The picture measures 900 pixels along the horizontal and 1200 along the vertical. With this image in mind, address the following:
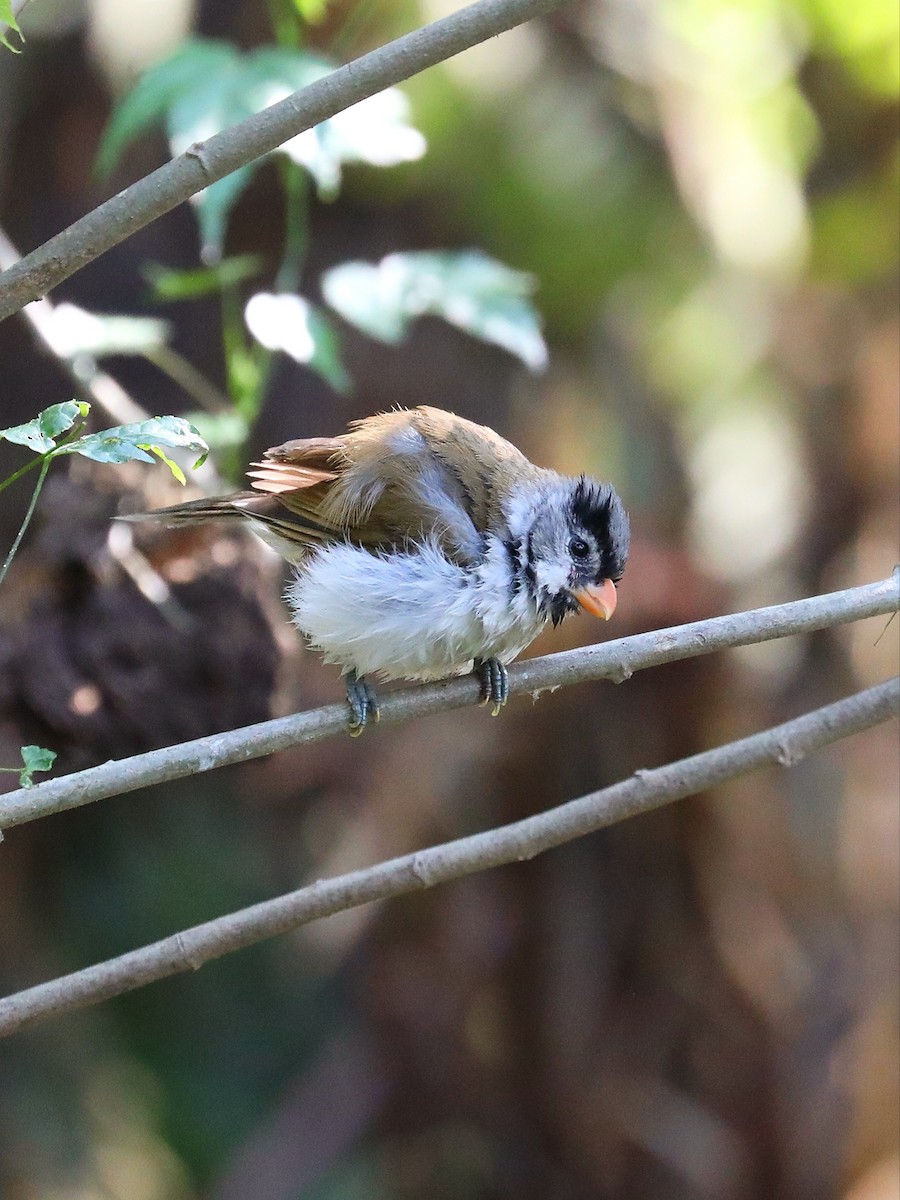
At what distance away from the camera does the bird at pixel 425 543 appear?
2.53 m

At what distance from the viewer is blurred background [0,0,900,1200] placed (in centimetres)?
435

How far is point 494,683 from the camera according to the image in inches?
97.7

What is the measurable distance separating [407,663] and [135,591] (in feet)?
2.84

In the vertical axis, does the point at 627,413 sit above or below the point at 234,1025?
above

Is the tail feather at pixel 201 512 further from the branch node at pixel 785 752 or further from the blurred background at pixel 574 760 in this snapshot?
the blurred background at pixel 574 760

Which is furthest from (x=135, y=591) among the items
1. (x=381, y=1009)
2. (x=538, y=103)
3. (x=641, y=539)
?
(x=538, y=103)

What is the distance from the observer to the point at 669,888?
4.66 m

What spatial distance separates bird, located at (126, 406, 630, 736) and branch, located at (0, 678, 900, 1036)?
39 cm

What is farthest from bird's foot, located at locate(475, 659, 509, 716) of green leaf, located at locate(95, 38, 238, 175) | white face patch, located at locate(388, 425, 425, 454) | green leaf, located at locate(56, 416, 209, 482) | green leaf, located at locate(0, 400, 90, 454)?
green leaf, located at locate(95, 38, 238, 175)

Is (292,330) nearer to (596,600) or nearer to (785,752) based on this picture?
(596,600)

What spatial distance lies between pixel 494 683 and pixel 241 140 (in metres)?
1.23

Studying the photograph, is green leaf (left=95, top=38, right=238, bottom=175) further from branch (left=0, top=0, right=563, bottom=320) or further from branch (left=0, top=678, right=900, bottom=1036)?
branch (left=0, top=678, right=900, bottom=1036)

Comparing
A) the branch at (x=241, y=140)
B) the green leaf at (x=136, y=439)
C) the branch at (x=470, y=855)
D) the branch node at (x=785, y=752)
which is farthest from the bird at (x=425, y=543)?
the branch at (x=241, y=140)

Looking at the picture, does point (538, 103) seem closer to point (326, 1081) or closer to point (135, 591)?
point (135, 591)
